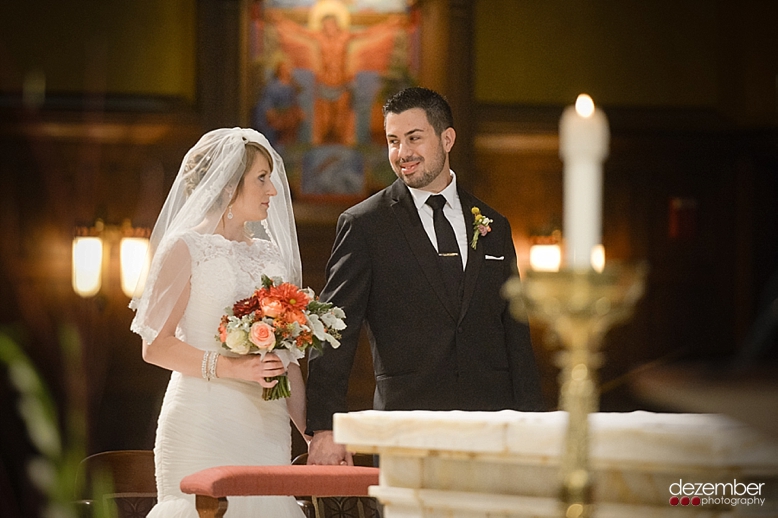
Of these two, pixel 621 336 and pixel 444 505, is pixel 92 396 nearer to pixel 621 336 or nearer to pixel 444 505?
pixel 621 336

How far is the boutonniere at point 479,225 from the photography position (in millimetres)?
4074

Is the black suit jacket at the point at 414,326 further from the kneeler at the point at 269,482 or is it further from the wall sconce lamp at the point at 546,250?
the wall sconce lamp at the point at 546,250

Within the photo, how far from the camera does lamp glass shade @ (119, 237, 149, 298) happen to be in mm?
9727

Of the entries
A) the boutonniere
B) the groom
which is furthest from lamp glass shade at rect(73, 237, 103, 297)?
the boutonniere

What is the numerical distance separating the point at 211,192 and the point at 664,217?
7.70m

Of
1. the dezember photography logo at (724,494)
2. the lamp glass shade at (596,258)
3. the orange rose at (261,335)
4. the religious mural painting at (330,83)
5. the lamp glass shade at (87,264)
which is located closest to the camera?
the lamp glass shade at (596,258)

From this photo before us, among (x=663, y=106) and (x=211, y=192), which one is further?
(x=663, y=106)

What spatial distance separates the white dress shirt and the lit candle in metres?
2.86

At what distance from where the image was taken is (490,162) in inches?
427

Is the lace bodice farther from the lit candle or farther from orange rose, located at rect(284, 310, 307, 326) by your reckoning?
the lit candle

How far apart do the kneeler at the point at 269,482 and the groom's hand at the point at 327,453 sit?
0.90 m

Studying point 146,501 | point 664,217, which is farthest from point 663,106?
point 146,501

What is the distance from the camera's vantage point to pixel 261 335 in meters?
3.57

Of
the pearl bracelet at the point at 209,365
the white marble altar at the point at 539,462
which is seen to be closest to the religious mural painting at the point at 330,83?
Answer: the pearl bracelet at the point at 209,365
